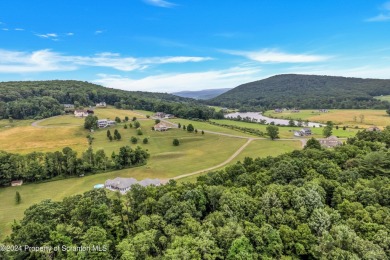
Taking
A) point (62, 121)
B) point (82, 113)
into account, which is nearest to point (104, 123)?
point (62, 121)

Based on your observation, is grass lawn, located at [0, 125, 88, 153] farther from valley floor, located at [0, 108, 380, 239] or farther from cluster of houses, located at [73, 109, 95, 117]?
cluster of houses, located at [73, 109, 95, 117]

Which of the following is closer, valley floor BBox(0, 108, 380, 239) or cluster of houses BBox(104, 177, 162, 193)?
cluster of houses BBox(104, 177, 162, 193)

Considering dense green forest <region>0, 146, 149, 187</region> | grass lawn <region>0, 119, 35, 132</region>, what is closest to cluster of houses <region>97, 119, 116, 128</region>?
grass lawn <region>0, 119, 35, 132</region>

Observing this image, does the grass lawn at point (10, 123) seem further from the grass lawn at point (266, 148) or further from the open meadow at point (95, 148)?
the grass lawn at point (266, 148)

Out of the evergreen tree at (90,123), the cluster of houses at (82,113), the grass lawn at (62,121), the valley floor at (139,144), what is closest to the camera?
the valley floor at (139,144)

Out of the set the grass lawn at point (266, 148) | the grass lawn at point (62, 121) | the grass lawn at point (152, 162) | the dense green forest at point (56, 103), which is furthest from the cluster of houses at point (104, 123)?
the grass lawn at point (266, 148)
